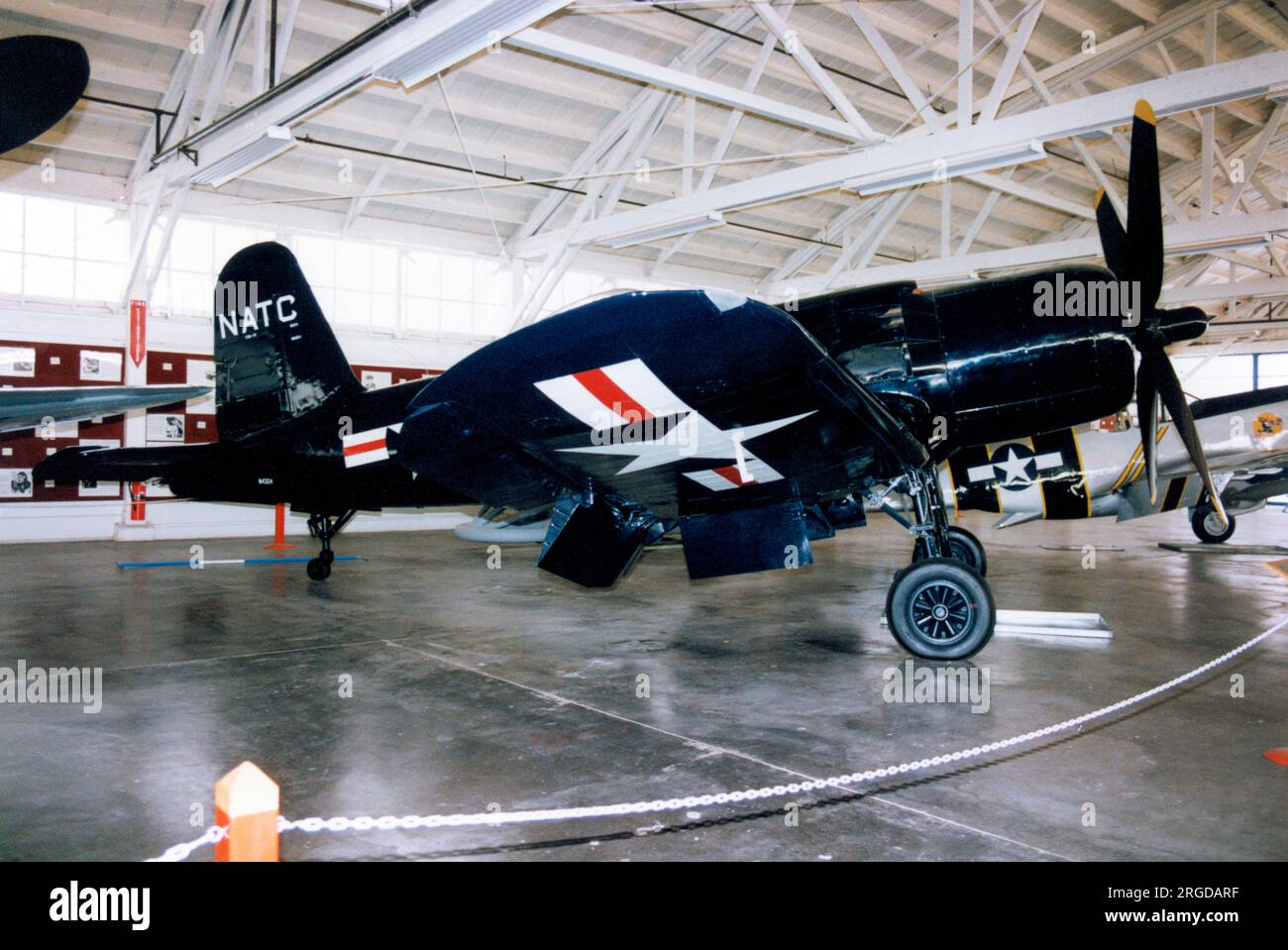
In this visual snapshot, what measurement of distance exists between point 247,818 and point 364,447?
5.93m

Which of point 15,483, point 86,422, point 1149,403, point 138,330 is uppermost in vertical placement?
point 138,330

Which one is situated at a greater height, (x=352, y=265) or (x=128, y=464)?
(x=352, y=265)

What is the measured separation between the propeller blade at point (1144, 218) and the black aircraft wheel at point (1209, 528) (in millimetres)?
9950

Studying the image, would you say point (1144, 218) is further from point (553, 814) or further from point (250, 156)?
point (250, 156)

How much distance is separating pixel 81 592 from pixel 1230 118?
24.6 metres

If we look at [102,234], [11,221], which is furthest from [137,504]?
[11,221]

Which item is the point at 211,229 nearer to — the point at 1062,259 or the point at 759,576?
the point at 759,576

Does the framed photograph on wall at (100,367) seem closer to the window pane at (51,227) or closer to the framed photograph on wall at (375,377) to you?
the window pane at (51,227)

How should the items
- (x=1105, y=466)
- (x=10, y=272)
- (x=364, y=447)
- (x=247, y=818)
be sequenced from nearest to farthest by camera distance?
(x=247, y=818) → (x=364, y=447) → (x=1105, y=466) → (x=10, y=272)

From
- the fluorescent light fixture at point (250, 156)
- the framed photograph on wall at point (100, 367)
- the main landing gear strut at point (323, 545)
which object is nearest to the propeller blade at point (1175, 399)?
the main landing gear strut at point (323, 545)

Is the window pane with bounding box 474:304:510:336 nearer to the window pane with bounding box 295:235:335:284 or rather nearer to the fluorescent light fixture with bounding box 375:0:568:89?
the window pane with bounding box 295:235:335:284

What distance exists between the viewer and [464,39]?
6.97 m

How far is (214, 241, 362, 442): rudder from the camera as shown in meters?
7.41
